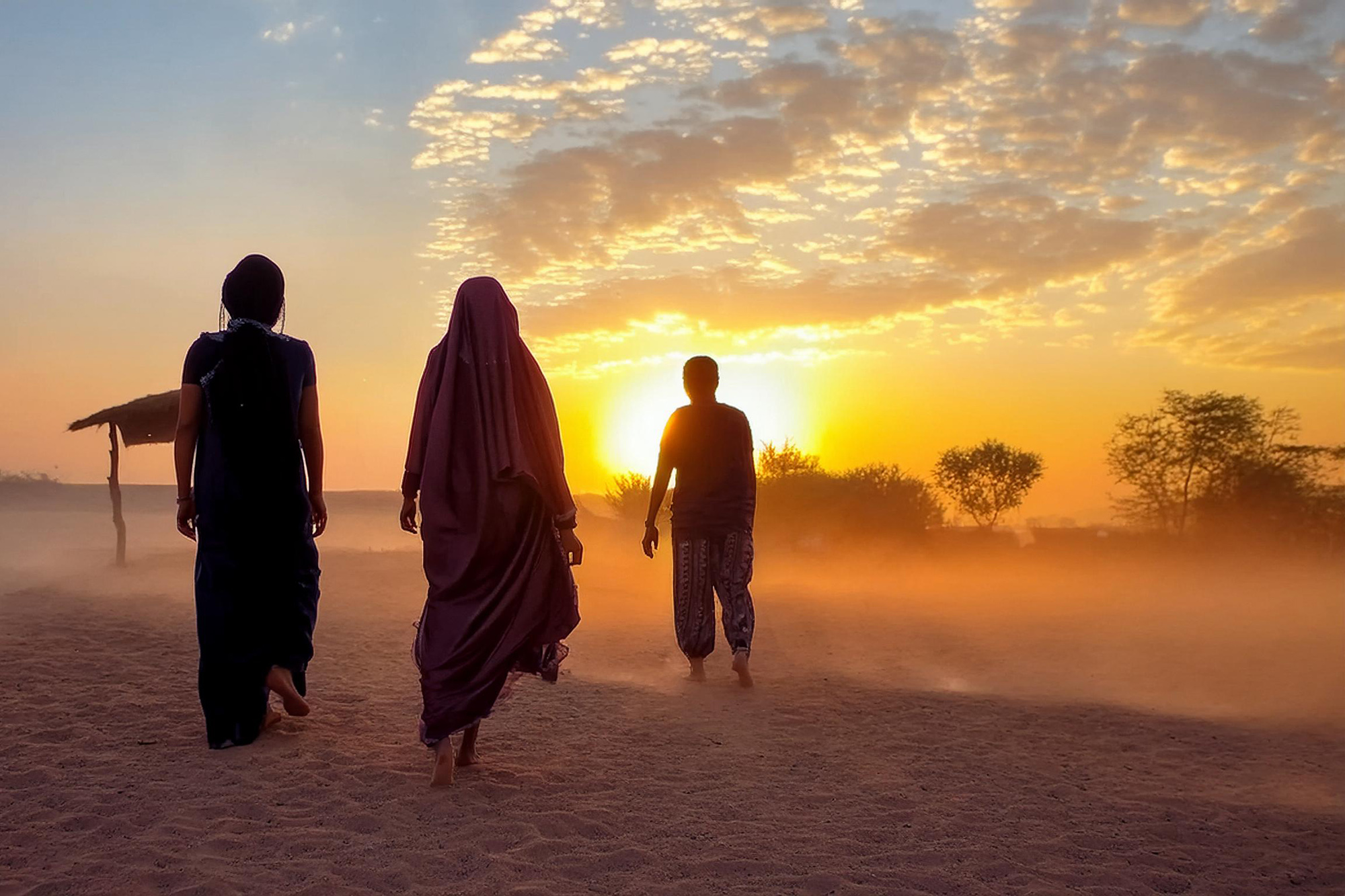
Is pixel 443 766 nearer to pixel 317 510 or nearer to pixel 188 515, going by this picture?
A: pixel 317 510

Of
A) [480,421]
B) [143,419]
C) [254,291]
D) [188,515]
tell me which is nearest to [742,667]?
[480,421]

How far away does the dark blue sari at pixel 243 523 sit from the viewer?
532 cm

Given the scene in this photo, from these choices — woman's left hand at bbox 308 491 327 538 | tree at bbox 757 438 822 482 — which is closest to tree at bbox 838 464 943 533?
tree at bbox 757 438 822 482

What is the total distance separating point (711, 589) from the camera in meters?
7.94

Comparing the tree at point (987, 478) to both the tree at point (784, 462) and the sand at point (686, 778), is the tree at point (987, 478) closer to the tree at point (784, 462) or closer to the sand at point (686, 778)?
the tree at point (784, 462)

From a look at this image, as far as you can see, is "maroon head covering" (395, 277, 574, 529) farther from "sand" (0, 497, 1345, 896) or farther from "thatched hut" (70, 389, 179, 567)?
"thatched hut" (70, 389, 179, 567)

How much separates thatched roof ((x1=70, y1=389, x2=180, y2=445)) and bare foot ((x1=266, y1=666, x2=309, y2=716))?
13.5m

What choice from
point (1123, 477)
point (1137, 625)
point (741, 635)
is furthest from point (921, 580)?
point (741, 635)

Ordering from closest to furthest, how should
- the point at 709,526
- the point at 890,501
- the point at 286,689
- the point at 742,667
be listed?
the point at 286,689
the point at 742,667
the point at 709,526
the point at 890,501

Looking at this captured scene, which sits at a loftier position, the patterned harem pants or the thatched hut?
the thatched hut

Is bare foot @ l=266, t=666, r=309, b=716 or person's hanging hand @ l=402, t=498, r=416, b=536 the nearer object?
person's hanging hand @ l=402, t=498, r=416, b=536

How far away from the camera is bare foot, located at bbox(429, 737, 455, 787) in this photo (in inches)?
185

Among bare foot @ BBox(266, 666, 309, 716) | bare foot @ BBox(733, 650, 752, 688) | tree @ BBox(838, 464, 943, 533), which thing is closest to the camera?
bare foot @ BBox(266, 666, 309, 716)

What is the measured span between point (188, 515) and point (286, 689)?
1.12 meters
